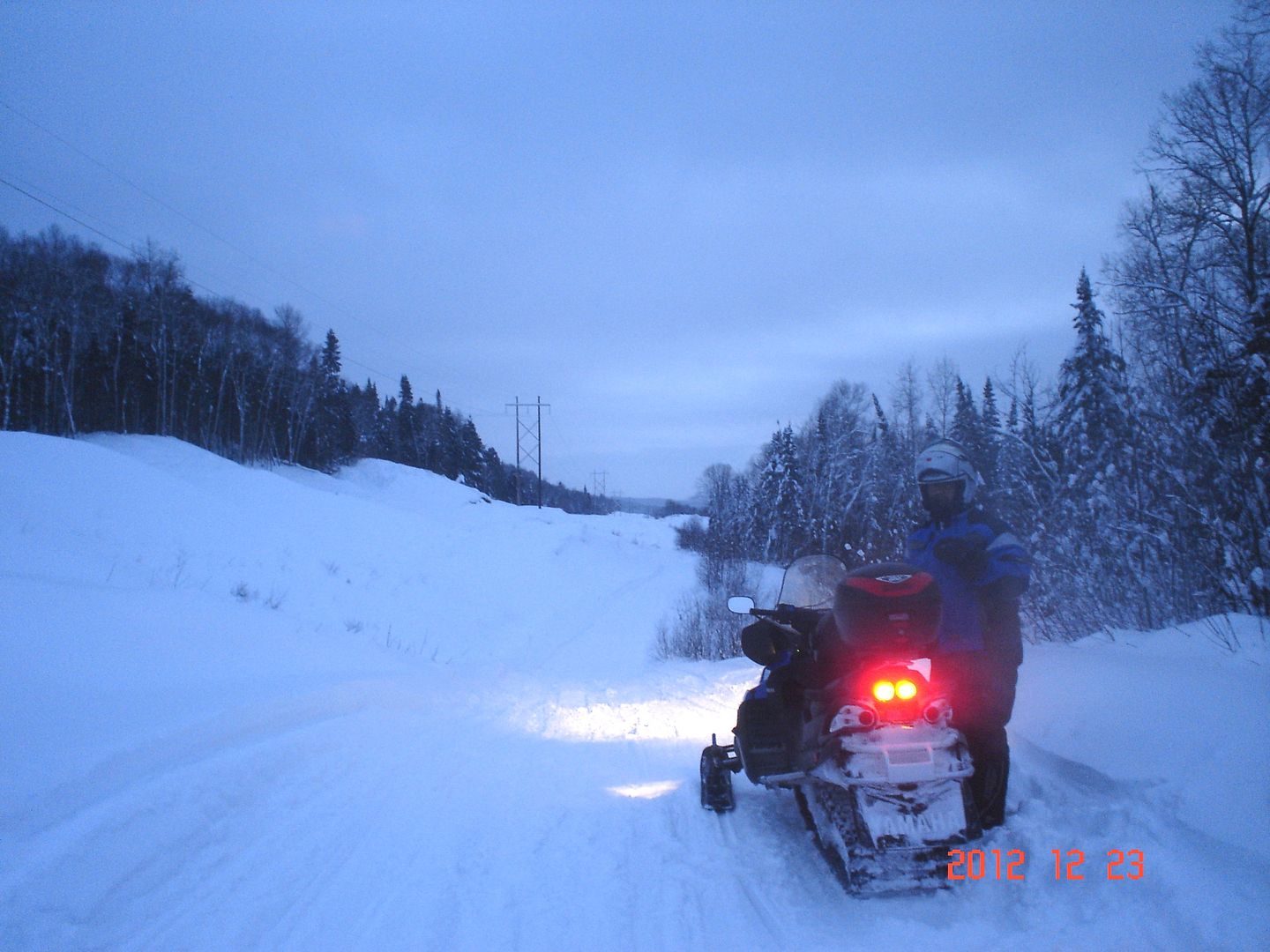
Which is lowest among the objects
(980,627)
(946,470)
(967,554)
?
(980,627)

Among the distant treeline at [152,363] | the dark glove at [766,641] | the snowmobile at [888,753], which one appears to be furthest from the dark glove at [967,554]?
the distant treeline at [152,363]

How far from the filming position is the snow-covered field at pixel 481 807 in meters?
3.13

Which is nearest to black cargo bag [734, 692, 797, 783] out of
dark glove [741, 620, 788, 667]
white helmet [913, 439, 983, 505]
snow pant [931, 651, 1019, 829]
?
dark glove [741, 620, 788, 667]

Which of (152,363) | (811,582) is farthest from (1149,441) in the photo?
(152,363)

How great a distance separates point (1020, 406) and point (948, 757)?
2483cm

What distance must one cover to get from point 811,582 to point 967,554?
1.27 metres

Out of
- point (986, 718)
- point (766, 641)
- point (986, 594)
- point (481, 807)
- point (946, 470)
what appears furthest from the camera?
point (481, 807)

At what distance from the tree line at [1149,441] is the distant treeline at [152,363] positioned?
137 feet

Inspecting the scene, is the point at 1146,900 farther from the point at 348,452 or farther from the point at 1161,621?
the point at 348,452

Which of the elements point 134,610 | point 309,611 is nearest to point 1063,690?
point 134,610

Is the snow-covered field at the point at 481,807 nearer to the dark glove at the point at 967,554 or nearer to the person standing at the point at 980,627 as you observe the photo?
the person standing at the point at 980,627

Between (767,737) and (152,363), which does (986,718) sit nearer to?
(767,737)

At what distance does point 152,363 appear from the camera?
4928 centimetres
